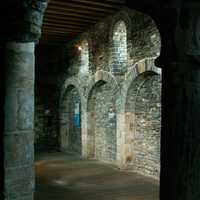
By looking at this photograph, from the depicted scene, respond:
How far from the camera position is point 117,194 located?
5832 mm

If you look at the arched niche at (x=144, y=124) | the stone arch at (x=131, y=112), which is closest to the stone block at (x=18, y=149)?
the arched niche at (x=144, y=124)

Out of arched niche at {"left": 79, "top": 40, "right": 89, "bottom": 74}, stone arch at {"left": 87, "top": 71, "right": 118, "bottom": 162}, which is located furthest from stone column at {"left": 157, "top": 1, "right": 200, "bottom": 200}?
arched niche at {"left": 79, "top": 40, "right": 89, "bottom": 74}

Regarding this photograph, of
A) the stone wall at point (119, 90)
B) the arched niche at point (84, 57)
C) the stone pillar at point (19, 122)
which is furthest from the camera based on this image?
the arched niche at point (84, 57)

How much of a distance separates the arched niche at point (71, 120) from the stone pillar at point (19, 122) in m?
7.77

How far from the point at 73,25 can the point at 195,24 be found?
325 inches

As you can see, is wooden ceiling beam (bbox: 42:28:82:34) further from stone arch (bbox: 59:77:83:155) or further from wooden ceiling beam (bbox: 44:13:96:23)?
stone arch (bbox: 59:77:83:155)

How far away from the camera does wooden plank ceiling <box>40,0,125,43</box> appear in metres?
7.81

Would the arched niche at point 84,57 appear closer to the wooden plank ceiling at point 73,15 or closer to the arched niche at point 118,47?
the wooden plank ceiling at point 73,15

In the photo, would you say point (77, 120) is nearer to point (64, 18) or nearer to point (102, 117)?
point (102, 117)

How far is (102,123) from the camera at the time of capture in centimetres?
972

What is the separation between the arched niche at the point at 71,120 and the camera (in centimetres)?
1132

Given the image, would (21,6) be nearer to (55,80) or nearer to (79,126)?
(79,126)

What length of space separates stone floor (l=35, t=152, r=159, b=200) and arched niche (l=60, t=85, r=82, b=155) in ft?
6.98

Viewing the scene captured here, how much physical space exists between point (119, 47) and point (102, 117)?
229 centimetres
